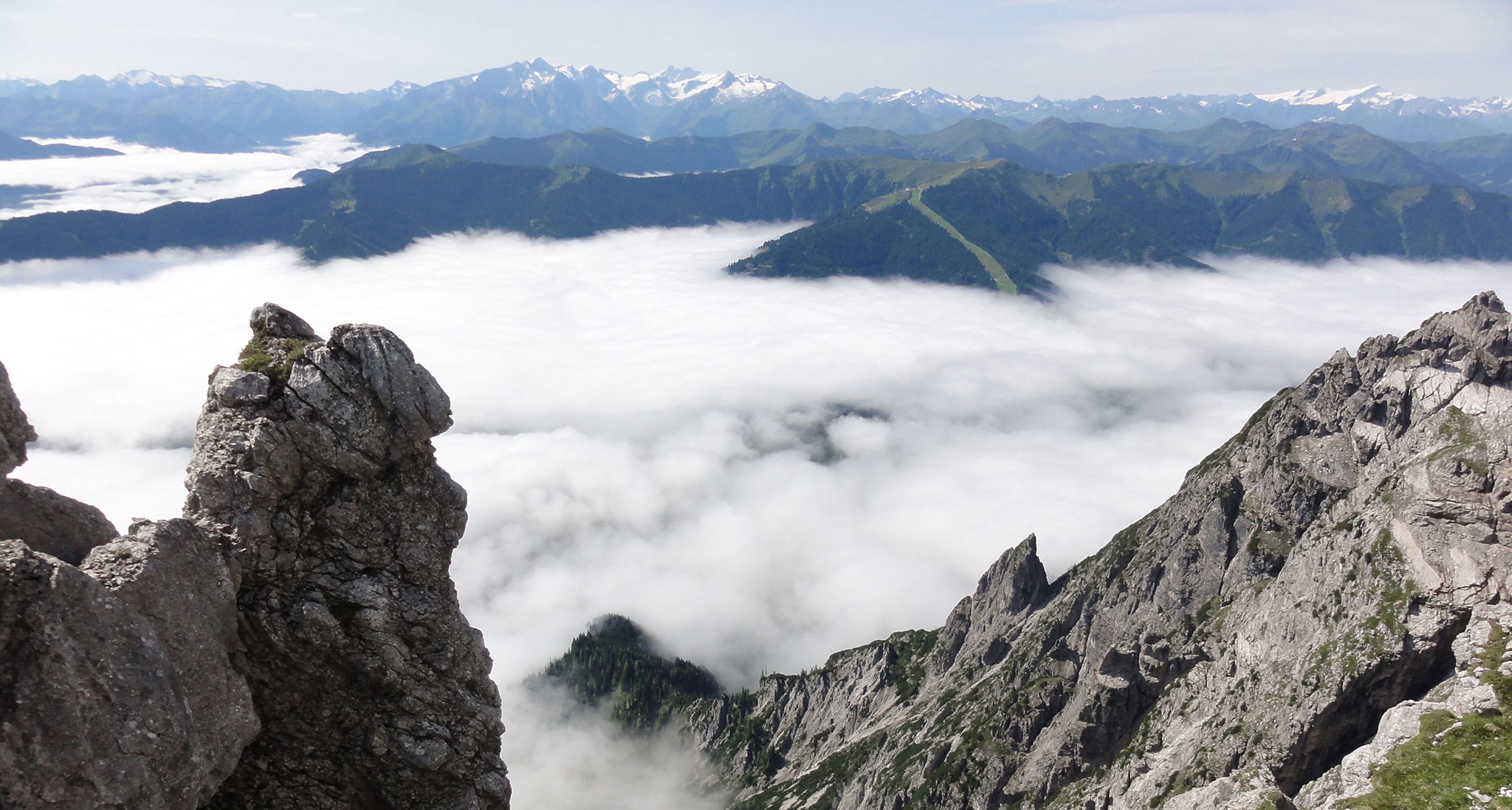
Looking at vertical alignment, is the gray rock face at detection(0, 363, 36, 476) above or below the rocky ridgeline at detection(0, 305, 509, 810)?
above

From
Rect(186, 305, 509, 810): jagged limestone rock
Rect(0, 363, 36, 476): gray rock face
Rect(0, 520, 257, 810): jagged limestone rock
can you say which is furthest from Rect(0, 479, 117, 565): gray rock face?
Rect(186, 305, 509, 810): jagged limestone rock

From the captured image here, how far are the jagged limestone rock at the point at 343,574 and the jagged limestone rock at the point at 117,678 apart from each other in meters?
2.67

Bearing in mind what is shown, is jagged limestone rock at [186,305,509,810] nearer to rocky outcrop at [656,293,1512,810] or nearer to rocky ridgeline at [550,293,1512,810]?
rocky ridgeline at [550,293,1512,810]

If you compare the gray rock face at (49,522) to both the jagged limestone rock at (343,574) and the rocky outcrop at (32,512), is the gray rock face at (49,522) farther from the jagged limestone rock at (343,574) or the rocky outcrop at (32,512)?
the jagged limestone rock at (343,574)

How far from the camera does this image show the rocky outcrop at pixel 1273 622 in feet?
192

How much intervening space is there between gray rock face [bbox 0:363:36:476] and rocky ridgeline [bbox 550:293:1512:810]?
56946 mm

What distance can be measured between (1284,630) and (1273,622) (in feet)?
8.22

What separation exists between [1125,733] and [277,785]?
102529 millimetres

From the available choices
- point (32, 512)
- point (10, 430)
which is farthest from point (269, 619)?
point (10, 430)

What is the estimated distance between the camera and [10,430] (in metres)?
20.2

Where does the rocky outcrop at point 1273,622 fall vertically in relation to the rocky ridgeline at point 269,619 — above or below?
below

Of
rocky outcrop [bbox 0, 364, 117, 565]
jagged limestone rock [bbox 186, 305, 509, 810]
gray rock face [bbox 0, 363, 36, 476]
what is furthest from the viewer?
jagged limestone rock [bbox 186, 305, 509, 810]

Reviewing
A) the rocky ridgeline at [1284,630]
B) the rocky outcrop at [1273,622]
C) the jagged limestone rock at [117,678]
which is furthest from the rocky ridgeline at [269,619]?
the rocky outcrop at [1273,622]

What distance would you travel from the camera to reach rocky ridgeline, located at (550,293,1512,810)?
54562 mm
